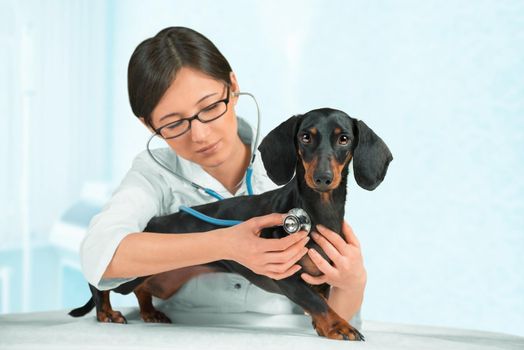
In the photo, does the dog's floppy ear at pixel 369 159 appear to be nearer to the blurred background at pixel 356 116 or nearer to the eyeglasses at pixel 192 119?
the eyeglasses at pixel 192 119

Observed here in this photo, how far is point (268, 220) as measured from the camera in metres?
1.13

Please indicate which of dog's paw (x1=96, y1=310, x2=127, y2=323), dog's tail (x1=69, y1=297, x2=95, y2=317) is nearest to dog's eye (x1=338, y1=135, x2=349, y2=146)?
dog's paw (x1=96, y1=310, x2=127, y2=323)

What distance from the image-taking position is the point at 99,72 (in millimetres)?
3777

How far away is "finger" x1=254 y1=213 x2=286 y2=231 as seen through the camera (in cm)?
113

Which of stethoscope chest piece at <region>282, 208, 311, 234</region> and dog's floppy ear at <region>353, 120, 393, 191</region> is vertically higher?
dog's floppy ear at <region>353, 120, 393, 191</region>

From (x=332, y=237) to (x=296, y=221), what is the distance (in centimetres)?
9

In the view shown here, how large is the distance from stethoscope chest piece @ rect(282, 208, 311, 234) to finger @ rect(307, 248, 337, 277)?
0.05m

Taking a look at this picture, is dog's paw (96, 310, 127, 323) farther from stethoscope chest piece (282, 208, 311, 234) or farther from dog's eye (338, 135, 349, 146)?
dog's eye (338, 135, 349, 146)

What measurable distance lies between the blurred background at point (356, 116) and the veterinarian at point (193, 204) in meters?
1.13

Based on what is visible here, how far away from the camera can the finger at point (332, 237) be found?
118cm

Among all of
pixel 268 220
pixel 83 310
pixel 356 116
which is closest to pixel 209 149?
pixel 268 220

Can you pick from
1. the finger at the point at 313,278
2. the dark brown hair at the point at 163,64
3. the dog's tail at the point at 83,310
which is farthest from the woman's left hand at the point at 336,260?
the dog's tail at the point at 83,310

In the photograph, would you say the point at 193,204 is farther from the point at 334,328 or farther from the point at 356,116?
the point at 356,116

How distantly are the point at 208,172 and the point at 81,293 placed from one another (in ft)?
7.93
